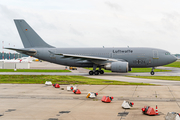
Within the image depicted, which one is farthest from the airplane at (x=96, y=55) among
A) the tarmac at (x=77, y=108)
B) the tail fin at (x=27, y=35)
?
the tarmac at (x=77, y=108)

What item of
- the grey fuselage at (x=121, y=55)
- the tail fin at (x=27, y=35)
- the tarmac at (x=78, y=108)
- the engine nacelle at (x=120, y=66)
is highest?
the tail fin at (x=27, y=35)

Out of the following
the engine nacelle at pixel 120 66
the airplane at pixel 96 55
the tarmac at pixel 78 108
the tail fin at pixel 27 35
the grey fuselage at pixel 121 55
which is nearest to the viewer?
the tarmac at pixel 78 108

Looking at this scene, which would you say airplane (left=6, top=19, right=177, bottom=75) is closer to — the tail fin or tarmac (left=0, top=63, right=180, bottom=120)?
the tail fin

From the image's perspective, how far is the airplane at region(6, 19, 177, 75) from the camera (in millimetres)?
36281

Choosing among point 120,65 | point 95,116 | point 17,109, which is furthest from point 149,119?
point 120,65

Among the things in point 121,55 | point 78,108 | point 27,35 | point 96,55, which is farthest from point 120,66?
point 78,108

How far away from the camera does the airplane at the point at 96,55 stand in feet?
119

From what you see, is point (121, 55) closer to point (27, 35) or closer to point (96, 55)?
point (96, 55)

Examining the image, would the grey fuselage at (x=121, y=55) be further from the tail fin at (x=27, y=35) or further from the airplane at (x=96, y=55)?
the tail fin at (x=27, y=35)

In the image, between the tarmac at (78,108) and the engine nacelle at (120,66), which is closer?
the tarmac at (78,108)

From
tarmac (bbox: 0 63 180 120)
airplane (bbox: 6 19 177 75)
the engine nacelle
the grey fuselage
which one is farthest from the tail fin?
tarmac (bbox: 0 63 180 120)

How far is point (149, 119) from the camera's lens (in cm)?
926

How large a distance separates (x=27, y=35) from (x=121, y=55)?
54.0 feet

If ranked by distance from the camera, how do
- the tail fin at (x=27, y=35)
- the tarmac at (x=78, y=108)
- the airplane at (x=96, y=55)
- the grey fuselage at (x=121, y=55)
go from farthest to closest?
the tail fin at (x=27, y=35)
the grey fuselage at (x=121, y=55)
the airplane at (x=96, y=55)
the tarmac at (x=78, y=108)
